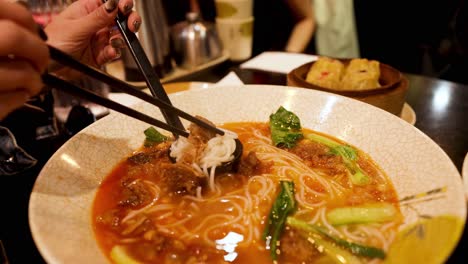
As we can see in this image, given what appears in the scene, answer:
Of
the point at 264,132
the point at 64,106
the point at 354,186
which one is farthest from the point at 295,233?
the point at 64,106

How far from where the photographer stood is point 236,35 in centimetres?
476

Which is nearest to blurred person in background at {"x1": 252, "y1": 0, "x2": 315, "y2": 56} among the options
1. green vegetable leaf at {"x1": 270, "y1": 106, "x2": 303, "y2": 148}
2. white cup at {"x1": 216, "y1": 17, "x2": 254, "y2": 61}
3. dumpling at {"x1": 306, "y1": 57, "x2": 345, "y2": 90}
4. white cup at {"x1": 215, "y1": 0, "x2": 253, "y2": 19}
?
white cup at {"x1": 216, "y1": 17, "x2": 254, "y2": 61}

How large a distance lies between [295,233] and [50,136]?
6.89 feet

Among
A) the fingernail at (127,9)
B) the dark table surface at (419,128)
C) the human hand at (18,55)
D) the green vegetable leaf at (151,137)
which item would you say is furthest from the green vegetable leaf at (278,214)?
the fingernail at (127,9)

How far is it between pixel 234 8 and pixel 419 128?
2.86 metres

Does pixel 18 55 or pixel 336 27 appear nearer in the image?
pixel 18 55

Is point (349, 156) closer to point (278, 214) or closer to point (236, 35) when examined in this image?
point (278, 214)

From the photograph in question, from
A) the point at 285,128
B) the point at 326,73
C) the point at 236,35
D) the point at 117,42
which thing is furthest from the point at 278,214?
the point at 236,35

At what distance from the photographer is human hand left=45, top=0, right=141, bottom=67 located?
2.43 metres

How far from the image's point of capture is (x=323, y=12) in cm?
633

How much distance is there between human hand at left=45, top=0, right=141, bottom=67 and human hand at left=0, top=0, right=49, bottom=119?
1.16 meters

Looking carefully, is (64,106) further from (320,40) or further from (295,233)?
(320,40)

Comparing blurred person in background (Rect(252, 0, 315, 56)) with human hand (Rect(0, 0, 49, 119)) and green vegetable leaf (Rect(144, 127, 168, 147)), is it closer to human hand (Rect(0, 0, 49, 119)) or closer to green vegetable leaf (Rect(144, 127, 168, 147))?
green vegetable leaf (Rect(144, 127, 168, 147))

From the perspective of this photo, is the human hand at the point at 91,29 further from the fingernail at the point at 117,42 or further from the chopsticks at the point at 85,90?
the chopsticks at the point at 85,90
